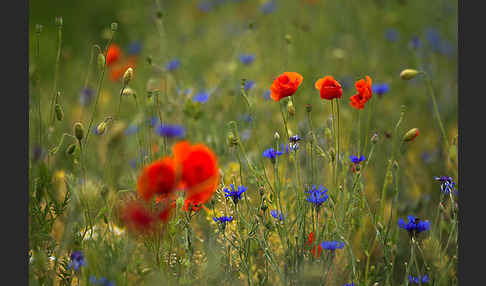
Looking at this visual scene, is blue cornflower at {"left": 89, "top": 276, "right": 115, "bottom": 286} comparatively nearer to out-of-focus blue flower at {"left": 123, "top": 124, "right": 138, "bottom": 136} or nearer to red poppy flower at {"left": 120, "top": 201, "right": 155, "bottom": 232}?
red poppy flower at {"left": 120, "top": 201, "right": 155, "bottom": 232}

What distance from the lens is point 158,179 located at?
126cm

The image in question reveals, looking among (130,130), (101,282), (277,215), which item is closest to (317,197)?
(277,215)

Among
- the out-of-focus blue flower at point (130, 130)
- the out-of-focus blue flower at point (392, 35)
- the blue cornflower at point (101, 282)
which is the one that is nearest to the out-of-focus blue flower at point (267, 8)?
the out-of-focus blue flower at point (392, 35)

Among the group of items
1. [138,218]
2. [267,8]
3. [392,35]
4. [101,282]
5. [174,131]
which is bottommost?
[101,282]

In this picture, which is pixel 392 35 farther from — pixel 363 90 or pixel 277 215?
pixel 277 215

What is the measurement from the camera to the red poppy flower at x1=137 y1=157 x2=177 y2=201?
125 centimetres

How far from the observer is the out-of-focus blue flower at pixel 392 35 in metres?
3.26

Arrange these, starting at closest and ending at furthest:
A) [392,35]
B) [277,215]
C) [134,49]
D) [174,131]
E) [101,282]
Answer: [101,282] < [277,215] < [174,131] < [392,35] < [134,49]

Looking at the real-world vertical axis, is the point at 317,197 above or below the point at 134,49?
below

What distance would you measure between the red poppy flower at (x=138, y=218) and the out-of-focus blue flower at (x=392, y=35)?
91.8 inches

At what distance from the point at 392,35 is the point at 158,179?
2443 millimetres

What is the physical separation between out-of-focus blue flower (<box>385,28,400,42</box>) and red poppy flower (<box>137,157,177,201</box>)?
2367 millimetres

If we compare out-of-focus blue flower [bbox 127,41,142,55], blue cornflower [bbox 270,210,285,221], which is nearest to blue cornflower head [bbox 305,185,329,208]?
blue cornflower [bbox 270,210,285,221]

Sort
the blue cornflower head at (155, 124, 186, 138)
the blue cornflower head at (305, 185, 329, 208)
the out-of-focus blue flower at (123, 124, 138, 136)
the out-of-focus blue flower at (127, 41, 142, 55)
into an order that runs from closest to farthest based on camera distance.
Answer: the blue cornflower head at (305, 185, 329, 208), the blue cornflower head at (155, 124, 186, 138), the out-of-focus blue flower at (123, 124, 138, 136), the out-of-focus blue flower at (127, 41, 142, 55)
